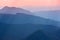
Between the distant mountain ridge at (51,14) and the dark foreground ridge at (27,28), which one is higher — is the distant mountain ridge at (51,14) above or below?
above

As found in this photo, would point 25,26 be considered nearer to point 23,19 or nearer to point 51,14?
point 23,19

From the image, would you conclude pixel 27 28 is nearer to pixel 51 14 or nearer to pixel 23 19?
pixel 23 19

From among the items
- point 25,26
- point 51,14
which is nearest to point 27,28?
point 25,26

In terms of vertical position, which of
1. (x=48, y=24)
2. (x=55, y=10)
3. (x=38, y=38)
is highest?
(x=55, y=10)

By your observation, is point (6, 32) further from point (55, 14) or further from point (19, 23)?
point (55, 14)

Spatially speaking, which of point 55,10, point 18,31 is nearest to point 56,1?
point 55,10

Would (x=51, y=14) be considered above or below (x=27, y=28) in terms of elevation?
above

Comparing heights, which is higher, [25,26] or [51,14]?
[51,14]

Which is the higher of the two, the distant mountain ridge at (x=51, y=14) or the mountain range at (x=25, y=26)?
the distant mountain ridge at (x=51, y=14)

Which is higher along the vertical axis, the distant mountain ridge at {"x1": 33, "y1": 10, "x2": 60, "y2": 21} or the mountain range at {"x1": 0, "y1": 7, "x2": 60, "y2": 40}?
the distant mountain ridge at {"x1": 33, "y1": 10, "x2": 60, "y2": 21}

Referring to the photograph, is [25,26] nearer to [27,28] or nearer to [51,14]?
[27,28]

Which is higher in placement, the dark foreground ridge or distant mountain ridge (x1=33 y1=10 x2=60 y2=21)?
distant mountain ridge (x1=33 y1=10 x2=60 y2=21)
